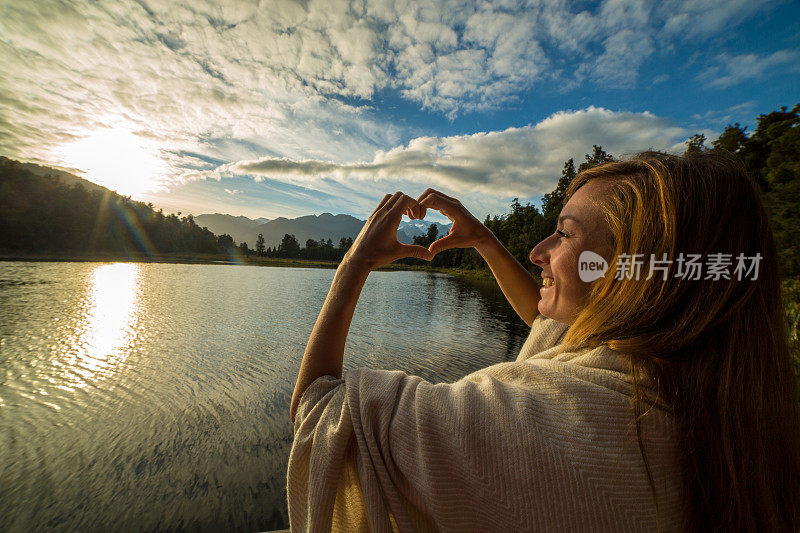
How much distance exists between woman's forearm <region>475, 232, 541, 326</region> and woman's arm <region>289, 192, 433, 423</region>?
3.25ft

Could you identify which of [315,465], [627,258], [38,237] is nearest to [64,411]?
[315,465]

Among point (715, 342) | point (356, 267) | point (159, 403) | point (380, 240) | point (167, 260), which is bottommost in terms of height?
point (159, 403)

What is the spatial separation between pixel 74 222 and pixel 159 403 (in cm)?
8832

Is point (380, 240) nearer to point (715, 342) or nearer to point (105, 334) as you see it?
point (715, 342)

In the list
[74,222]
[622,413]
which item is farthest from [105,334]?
[74,222]

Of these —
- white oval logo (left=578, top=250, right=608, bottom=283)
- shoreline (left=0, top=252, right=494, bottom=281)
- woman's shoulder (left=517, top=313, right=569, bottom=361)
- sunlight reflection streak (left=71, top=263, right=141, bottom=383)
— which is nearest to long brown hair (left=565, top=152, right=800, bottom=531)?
white oval logo (left=578, top=250, right=608, bottom=283)

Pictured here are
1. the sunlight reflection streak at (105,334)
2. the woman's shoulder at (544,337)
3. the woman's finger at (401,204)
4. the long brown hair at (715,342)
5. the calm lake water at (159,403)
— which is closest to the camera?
the long brown hair at (715,342)

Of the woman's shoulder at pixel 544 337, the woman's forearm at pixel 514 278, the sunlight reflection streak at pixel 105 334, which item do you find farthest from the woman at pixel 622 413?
the sunlight reflection streak at pixel 105 334

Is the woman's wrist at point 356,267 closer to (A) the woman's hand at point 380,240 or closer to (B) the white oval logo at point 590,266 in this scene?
(A) the woman's hand at point 380,240

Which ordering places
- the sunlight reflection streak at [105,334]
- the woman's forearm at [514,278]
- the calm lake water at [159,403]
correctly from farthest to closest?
the sunlight reflection streak at [105,334] < the calm lake water at [159,403] < the woman's forearm at [514,278]

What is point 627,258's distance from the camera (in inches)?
49.6

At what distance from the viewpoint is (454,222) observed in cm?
211

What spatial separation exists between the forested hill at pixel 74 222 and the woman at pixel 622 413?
81.7m

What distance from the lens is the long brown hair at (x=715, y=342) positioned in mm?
1020
